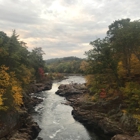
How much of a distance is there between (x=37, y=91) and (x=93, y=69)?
3897 cm

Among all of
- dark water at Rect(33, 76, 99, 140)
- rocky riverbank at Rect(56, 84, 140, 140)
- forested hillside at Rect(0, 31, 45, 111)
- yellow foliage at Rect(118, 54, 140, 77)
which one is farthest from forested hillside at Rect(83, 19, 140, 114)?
forested hillside at Rect(0, 31, 45, 111)

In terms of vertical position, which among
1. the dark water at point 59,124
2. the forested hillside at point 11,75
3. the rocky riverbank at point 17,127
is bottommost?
the dark water at point 59,124

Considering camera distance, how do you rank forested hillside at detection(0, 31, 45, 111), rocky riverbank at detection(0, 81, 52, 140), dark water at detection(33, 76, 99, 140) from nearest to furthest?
rocky riverbank at detection(0, 81, 52, 140)
forested hillside at detection(0, 31, 45, 111)
dark water at detection(33, 76, 99, 140)

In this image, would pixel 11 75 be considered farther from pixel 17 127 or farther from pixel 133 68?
pixel 133 68

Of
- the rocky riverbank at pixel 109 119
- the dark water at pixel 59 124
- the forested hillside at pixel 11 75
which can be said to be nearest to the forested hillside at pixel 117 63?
the rocky riverbank at pixel 109 119

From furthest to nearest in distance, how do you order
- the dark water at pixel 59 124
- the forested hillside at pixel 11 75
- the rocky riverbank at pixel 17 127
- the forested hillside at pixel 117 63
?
the forested hillside at pixel 117 63
the dark water at pixel 59 124
the forested hillside at pixel 11 75
the rocky riverbank at pixel 17 127

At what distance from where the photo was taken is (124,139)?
83.6ft

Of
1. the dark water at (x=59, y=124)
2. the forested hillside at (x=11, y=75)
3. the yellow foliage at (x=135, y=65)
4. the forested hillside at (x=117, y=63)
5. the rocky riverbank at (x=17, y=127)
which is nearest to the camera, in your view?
the rocky riverbank at (x=17, y=127)

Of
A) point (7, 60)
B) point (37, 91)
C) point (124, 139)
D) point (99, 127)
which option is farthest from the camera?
point (37, 91)

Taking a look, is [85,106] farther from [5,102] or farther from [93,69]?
[5,102]

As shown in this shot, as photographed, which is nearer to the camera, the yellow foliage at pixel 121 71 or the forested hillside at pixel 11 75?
the forested hillside at pixel 11 75

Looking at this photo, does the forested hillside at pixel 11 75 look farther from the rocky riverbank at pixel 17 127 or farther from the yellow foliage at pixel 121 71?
the yellow foliage at pixel 121 71

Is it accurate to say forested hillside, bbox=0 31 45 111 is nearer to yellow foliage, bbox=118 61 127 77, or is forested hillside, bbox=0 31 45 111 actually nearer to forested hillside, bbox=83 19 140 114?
forested hillside, bbox=83 19 140 114

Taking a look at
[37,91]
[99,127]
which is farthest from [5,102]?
[37,91]
